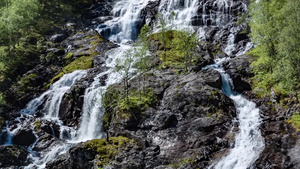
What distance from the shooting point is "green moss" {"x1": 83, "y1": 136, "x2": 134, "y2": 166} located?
33750 mm

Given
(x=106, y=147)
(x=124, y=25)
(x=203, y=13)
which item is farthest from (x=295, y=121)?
(x=124, y=25)

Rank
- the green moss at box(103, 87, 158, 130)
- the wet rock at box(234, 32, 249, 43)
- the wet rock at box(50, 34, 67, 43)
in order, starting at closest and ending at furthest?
1. the green moss at box(103, 87, 158, 130)
2. the wet rock at box(234, 32, 249, 43)
3. the wet rock at box(50, 34, 67, 43)

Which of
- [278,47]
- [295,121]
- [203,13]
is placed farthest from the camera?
[203,13]

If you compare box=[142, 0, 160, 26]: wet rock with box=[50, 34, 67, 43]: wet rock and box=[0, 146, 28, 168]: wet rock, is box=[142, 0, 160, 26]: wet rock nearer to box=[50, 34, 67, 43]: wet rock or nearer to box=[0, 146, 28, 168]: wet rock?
box=[50, 34, 67, 43]: wet rock

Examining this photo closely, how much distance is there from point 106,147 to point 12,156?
58.0 feet

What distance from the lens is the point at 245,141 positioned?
33.5 meters

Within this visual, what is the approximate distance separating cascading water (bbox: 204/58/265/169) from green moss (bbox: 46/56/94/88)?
3579 cm

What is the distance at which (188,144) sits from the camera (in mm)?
35062

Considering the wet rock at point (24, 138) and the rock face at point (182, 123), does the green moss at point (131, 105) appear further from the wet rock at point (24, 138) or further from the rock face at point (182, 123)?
the wet rock at point (24, 138)

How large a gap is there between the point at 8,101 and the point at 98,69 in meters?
20.4

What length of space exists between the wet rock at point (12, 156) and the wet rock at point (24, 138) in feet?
11.3

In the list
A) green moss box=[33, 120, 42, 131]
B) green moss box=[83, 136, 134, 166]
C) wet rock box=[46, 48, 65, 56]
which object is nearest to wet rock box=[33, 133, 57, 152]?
green moss box=[33, 120, 42, 131]

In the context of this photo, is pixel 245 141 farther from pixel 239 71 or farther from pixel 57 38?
pixel 57 38

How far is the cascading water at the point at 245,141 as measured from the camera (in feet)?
99.5
